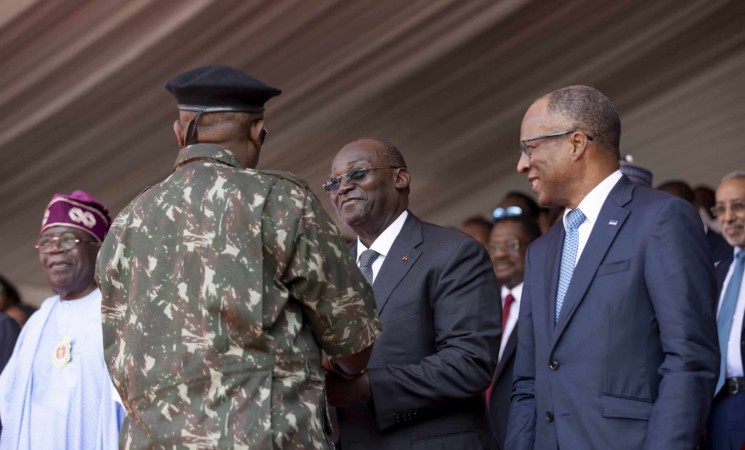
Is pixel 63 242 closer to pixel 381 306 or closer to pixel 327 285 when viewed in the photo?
pixel 381 306

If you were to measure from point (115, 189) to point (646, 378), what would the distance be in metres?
4.23

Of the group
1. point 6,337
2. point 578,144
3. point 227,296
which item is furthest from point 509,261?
point 227,296

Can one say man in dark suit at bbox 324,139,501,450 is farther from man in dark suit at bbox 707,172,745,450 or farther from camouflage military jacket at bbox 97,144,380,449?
man in dark suit at bbox 707,172,745,450

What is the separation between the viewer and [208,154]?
3027mm

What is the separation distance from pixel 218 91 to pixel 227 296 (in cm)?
53

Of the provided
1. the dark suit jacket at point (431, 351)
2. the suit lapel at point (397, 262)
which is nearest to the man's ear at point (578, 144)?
the dark suit jacket at point (431, 351)

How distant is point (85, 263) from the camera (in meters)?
5.13

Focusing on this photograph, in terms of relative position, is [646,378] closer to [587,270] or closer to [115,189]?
[587,270]

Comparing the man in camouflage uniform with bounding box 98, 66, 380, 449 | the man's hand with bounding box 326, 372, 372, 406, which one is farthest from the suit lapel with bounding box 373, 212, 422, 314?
the man in camouflage uniform with bounding box 98, 66, 380, 449

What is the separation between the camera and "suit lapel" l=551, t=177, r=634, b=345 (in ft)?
11.3

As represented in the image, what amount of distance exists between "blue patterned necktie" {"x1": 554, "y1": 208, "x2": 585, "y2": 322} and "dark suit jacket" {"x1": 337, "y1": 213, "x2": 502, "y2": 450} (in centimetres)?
37

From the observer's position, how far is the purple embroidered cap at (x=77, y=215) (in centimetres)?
518

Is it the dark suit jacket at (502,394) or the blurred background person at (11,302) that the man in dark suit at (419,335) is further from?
the blurred background person at (11,302)

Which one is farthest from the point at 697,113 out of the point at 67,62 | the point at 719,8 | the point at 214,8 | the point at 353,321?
the point at 353,321
